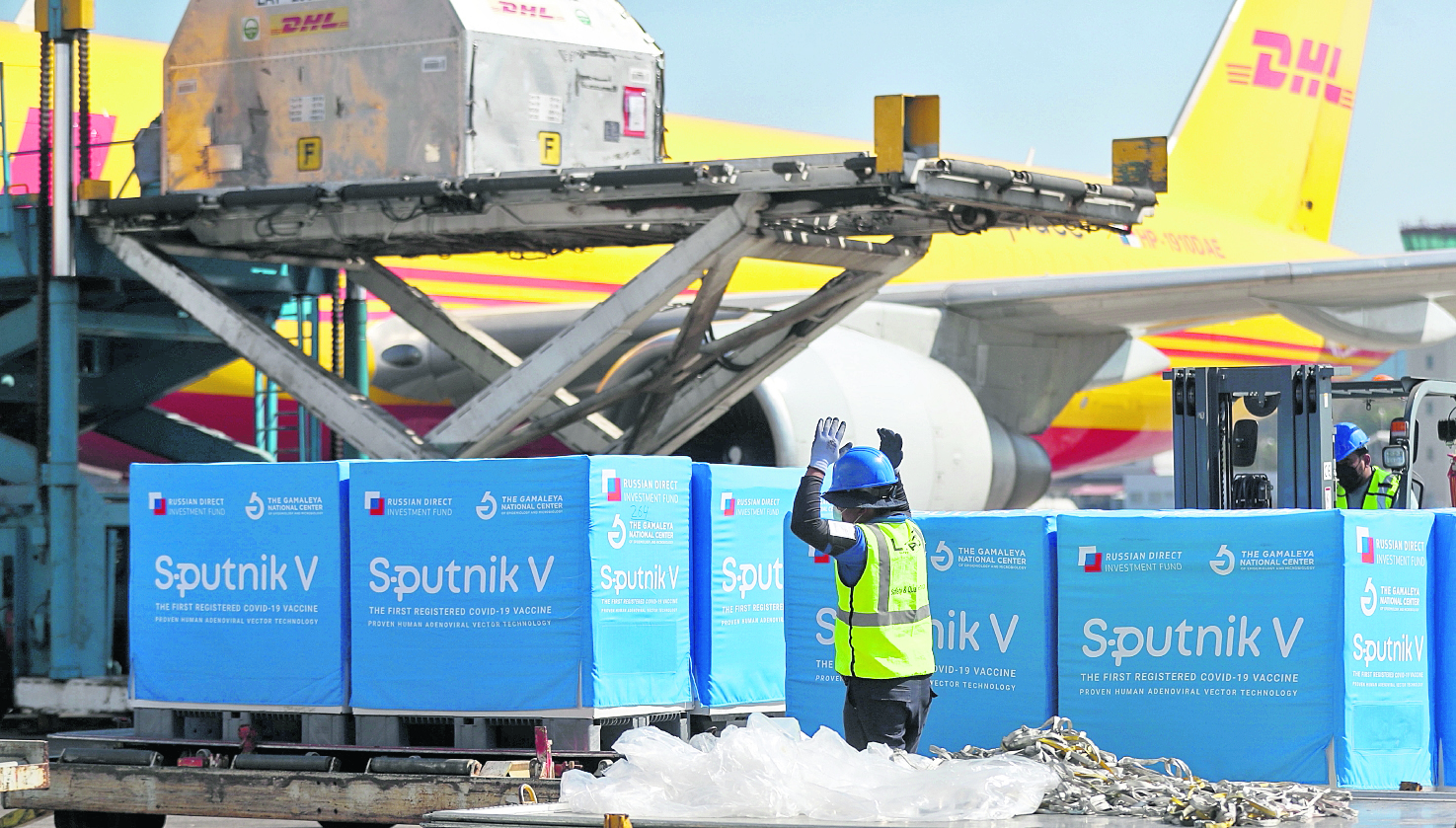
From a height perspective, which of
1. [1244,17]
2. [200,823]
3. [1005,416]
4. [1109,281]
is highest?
[1244,17]

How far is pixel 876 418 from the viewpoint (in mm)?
12516

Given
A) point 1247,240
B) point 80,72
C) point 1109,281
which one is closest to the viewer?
point 80,72

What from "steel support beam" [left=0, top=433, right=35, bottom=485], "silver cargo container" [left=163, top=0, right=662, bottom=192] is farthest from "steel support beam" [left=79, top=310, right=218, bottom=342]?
"silver cargo container" [left=163, top=0, right=662, bottom=192]

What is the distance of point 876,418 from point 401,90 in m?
4.37

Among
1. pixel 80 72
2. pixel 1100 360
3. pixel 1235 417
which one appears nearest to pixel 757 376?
pixel 1235 417

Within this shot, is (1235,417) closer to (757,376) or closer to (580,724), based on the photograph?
(757,376)

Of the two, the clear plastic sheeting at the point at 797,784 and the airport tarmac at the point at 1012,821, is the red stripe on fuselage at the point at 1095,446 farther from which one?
the clear plastic sheeting at the point at 797,784

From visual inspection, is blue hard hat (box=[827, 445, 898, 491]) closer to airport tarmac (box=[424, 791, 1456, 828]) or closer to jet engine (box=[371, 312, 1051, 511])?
airport tarmac (box=[424, 791, 1456, 828])

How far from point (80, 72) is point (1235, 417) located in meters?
6.98

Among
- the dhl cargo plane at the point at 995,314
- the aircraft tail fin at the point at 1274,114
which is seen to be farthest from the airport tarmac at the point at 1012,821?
the aircraft tail fin at the point at 1274,114

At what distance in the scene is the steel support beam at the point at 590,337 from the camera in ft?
31.0

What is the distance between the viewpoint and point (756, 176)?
30.4 ft

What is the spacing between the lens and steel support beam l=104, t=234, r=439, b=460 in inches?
398

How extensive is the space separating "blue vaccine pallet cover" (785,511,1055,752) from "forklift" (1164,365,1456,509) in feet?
8.14
